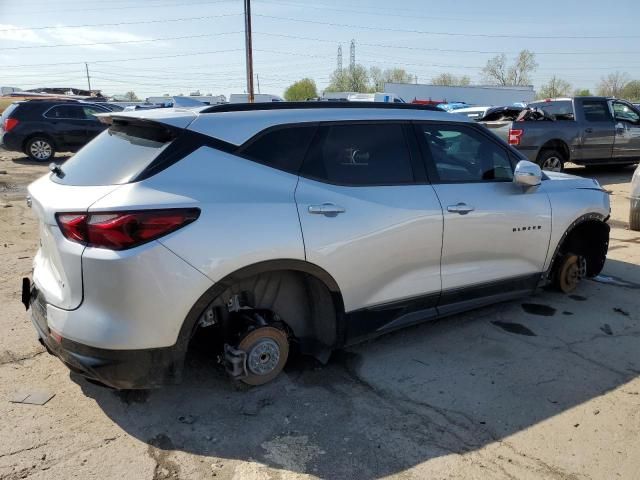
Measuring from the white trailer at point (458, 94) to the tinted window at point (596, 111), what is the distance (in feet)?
106

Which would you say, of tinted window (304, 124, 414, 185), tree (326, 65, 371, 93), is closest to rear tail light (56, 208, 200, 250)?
tinted window (304, 124, 414, 185)

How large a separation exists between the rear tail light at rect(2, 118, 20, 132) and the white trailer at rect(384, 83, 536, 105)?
112 ft

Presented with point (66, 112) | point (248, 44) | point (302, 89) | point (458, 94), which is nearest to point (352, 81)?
point (302, 89)

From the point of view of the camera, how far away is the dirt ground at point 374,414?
2.62 metres

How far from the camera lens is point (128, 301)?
2.57m

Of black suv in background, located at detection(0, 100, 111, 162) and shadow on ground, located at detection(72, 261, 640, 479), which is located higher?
black suv in background, located at detection(0, 100, 111, 162)

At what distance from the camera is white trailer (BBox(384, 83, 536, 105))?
47.4m

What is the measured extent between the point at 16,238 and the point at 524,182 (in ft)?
20.4

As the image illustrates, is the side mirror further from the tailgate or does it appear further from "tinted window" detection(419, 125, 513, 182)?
the tailgate

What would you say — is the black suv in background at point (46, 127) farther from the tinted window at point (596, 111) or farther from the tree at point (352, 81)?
the tree at point (352, 81)

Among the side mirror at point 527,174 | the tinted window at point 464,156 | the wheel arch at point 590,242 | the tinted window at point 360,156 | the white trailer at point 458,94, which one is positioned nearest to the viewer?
the tinted window at point 360,156

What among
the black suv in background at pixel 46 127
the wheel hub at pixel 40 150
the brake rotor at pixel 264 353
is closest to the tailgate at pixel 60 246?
the brake rotor at pixel 264 353

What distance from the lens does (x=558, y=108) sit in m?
12.2

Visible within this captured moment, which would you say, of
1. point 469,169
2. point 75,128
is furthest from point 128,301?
point 75,128
